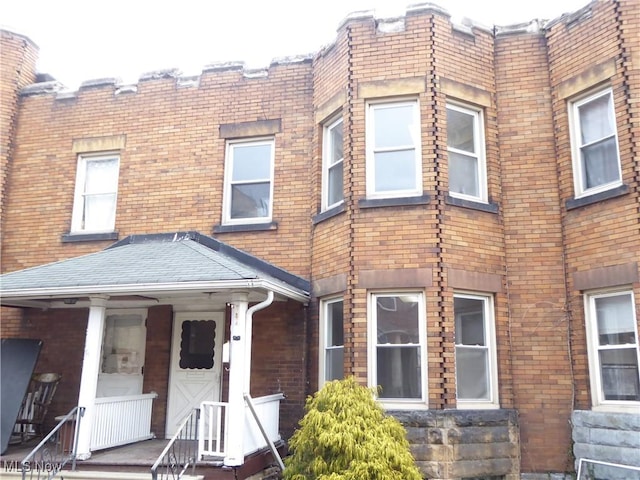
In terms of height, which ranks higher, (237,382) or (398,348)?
(398,348)

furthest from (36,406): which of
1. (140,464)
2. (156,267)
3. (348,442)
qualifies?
(348,442)

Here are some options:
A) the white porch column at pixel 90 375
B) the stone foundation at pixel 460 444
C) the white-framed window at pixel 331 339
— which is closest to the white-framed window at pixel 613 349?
the stone foundation at pixel 460 444

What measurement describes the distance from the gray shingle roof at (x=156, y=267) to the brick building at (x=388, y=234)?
0.05 metres

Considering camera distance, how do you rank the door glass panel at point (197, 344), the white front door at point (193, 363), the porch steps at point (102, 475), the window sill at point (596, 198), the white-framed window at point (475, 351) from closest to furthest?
1. the porch steps at point (102, 475)
2. the window sill at point (596, 198)
3. the white-framed window at point (475, 351)
4. the white front door at point (193, 363)
5. the door glass panel at point (197, 344)

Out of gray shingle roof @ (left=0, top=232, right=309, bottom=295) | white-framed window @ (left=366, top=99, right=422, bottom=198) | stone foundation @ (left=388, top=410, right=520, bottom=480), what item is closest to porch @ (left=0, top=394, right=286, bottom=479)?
gray shingle roof @ (left=0, top=232, right=309, bottom=295)

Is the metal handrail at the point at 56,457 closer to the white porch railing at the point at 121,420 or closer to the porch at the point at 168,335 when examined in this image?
the porch at the point at 168,335

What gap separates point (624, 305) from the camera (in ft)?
25.3

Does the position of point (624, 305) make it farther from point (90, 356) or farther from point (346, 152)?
point (90, 356)

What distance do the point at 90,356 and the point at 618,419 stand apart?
7.15 meters

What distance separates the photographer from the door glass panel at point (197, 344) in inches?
381

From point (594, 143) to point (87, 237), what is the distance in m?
8.72

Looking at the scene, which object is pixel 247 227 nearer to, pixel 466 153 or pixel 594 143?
pixel 466 153

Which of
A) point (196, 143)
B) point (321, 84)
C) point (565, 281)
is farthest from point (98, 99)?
point (565, 281)

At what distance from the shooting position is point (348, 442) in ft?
20.6
